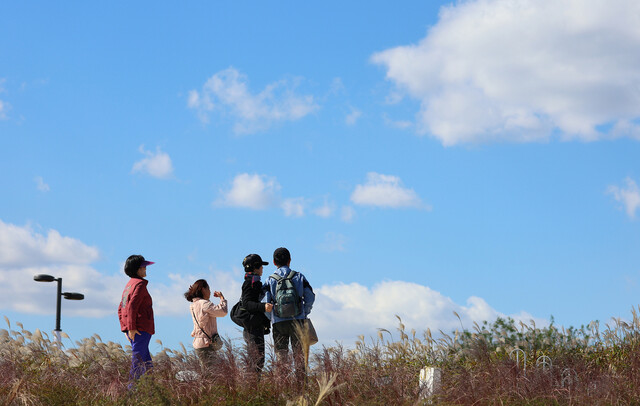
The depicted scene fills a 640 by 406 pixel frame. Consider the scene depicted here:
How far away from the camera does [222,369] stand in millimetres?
8164

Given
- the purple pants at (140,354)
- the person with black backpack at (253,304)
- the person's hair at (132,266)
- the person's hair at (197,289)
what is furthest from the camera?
the person's hair at (197,289)

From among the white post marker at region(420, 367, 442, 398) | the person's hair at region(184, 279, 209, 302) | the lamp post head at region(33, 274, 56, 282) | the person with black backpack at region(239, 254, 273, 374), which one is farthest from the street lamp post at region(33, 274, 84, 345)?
the white post marker at region(420, 367, 442, 398)

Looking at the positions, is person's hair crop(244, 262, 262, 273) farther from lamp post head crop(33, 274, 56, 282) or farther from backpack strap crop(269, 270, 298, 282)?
lamp post head crop(33, 274, 56, 282)

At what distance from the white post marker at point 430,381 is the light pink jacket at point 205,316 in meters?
3.17

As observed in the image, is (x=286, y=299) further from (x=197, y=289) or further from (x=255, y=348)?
(x=197, y=289)

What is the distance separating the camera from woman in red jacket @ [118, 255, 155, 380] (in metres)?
9.55

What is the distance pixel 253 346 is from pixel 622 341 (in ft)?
25.6

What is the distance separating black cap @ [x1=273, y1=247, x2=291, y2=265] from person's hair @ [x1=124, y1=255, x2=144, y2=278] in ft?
6.18

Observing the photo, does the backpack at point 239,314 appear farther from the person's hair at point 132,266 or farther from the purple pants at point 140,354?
the person's hair at point 132,266

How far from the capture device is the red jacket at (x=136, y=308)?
9.55 metres

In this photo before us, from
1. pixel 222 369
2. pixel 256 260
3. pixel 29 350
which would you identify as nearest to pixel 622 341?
pixel 256 260

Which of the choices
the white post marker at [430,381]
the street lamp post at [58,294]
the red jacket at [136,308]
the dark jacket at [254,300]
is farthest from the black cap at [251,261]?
the street lamp post at [58,294]

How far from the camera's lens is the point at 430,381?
26.6ft

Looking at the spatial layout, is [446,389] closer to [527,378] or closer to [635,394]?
[527,378]
